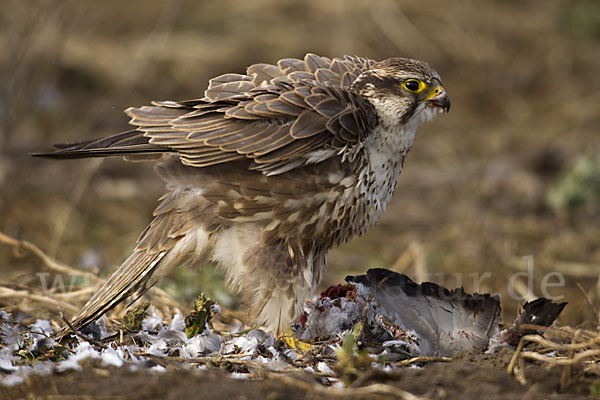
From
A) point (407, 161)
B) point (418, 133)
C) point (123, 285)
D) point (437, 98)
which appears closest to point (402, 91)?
point (437, 98)

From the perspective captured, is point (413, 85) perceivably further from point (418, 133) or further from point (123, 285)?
point (418, 133)

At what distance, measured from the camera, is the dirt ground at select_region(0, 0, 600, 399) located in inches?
128

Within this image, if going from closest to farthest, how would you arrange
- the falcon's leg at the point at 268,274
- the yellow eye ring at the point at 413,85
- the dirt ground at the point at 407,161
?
the dirt ground at the point at 407,161 → the falcon's leg at the point at 268,274 → the yellow eye ring at the point at 413,85

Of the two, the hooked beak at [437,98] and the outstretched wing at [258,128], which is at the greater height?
the hooked beak at [437,98]

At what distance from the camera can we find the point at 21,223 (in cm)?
696

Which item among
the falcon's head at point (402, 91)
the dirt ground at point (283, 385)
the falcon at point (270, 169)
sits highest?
the falcon's head at point (402, 91)

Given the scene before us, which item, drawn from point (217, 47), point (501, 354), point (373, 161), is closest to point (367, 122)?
point (373, 161)

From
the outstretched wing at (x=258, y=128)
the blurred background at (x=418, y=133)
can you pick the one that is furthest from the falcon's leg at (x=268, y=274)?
the blurred background at (x=418, y=133)

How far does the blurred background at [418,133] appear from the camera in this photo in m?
6.53

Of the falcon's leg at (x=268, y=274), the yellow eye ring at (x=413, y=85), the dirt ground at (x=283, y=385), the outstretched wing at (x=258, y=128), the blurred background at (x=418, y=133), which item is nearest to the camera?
the dirt ground at (x=283, y=385)

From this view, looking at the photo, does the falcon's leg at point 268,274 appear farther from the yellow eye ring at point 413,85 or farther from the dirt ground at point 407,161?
the yellow eye ring at point 413,85

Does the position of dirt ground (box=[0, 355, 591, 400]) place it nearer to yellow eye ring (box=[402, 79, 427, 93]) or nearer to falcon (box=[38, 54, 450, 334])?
falcon (box=[38, 54, 450, 334])

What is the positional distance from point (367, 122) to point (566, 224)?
3.91 meters

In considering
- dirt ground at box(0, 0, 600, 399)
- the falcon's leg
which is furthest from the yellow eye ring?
dirt ground at box(0, 0, 600, 399)
